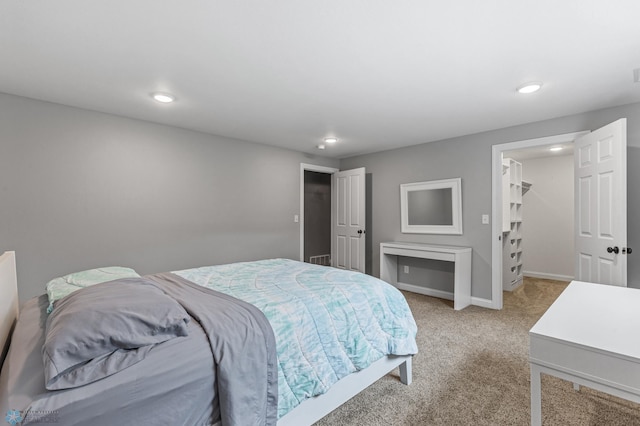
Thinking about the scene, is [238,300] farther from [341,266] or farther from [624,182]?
[341,266]

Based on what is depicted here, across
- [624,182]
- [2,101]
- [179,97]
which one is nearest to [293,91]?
[179,97]

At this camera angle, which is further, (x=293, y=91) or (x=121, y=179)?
(x=121, y=179)

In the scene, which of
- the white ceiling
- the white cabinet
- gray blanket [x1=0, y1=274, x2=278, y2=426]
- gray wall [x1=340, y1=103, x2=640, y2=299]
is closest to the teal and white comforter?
gray blanket [x1=0, y1=274, x2=278, y2=426]

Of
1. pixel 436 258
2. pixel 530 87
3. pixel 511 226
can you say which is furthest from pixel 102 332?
pixel 511 226

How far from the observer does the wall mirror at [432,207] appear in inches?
163

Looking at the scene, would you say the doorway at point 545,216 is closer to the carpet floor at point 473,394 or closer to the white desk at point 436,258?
the white desk at point 436,258

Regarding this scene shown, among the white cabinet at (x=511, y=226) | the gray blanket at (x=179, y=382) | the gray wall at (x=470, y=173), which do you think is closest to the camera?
the gray blanket at (x=179, y=382)

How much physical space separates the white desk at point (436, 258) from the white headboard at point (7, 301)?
12.7 ft

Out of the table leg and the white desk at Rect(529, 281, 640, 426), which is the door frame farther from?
the white desk at Rect(529, 281, 640, 426)

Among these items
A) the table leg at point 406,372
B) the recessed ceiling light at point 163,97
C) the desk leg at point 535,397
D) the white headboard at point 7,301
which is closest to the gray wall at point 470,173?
the table leg at point 406,372

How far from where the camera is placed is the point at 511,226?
196 inches

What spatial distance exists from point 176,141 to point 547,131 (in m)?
4.34

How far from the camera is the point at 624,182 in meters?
2.47

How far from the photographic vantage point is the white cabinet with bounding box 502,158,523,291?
464 cm
